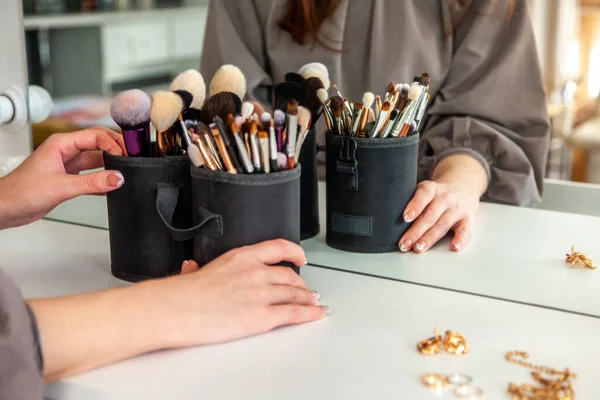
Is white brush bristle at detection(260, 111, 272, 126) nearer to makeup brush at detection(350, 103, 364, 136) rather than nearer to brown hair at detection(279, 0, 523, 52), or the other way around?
makeup brush at detection(350, 103, 364, 136)

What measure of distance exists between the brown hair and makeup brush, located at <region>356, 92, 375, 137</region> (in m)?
0.35

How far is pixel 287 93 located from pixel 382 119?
0.09 m

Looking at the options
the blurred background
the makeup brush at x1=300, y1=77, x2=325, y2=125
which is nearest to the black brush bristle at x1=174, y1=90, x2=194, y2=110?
the makeup brush at x1=300, y1=77, x2=325, y2=125

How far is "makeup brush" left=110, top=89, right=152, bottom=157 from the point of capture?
23.7 inches

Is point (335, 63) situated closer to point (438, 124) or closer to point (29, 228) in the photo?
point (438, 124)

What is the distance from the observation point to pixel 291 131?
0.59 m

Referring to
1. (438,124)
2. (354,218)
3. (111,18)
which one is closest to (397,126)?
(354,218)

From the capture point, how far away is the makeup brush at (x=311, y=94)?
69 cm

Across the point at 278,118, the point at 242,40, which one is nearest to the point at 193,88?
the point at 278,118

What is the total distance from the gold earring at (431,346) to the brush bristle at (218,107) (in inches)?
9.1

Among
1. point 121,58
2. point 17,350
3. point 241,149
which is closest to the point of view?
point 17,350

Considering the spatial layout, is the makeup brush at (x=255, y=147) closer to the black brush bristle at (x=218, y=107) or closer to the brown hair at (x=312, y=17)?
the black brush bristle at (x=218, y=107)

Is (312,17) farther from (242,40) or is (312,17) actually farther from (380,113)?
(380,113)

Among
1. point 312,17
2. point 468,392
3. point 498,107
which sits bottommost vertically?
point 468,392
